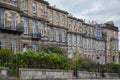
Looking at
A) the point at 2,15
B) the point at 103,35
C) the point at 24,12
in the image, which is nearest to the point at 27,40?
the point at 24,12

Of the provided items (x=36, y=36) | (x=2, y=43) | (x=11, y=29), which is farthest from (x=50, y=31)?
(x=2, y=43)

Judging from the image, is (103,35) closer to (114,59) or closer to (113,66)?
(114,59)

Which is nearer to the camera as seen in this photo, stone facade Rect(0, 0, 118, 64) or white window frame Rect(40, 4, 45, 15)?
stone facade Rect(0, 0, 118, 64)

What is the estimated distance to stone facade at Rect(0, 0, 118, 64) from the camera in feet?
166

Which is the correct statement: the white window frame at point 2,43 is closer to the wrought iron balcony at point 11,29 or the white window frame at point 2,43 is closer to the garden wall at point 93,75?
the wrought iron balcony at point 11,29

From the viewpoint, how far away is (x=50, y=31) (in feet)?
226

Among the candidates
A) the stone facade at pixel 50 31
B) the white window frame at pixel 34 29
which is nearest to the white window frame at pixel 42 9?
the stone facade at pixel 50 31

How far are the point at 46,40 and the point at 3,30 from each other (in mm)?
16504

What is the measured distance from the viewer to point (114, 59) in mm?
100188

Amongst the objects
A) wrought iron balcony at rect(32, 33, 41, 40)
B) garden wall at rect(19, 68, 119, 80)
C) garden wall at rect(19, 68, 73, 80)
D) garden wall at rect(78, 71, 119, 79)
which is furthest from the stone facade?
garden wall at rect(19, 68, 73, 80)

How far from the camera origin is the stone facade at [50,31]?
50.5 meters

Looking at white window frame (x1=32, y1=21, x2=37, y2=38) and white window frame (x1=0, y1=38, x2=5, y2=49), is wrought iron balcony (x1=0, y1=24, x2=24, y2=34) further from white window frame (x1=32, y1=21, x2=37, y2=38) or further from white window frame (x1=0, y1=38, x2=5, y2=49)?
white window frame (x1=32, y1=21, x2=37, y2=38)

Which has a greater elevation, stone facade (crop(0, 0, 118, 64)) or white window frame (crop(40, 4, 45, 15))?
white window frame (crop(40, 4, 45, 15))

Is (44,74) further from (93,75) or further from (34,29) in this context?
(34,29)
